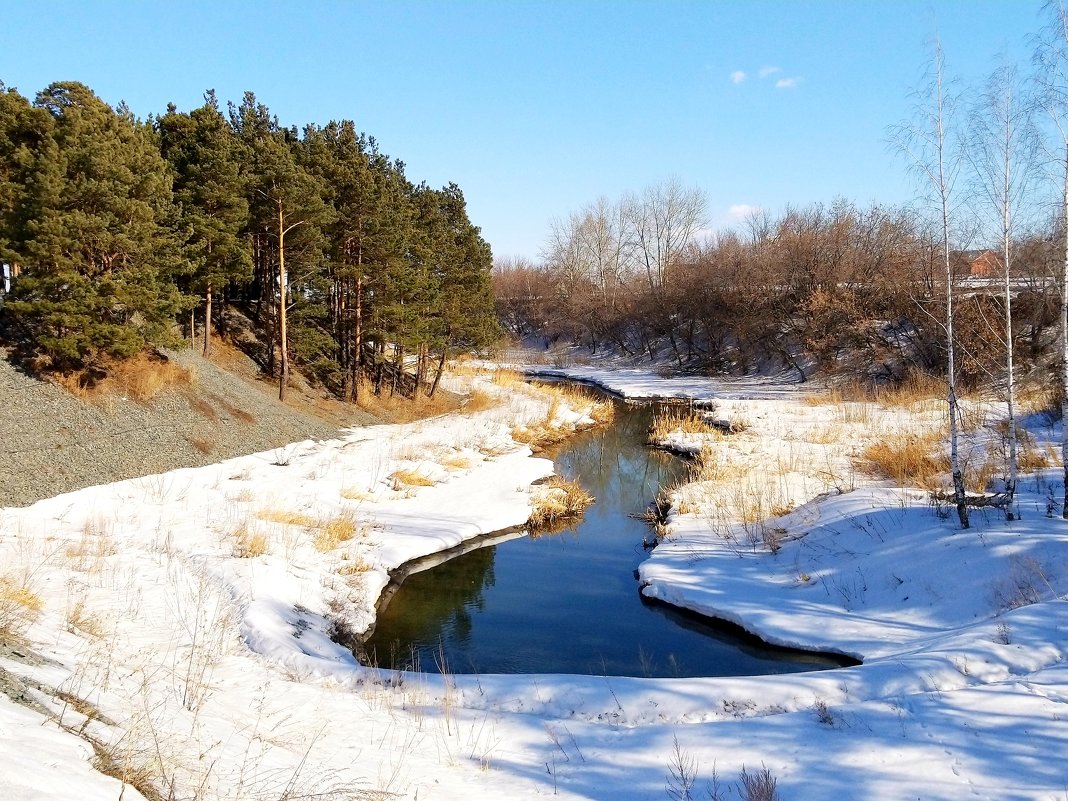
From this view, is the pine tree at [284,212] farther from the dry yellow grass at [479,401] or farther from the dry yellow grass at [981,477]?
the dry yellow grass at [981,477]

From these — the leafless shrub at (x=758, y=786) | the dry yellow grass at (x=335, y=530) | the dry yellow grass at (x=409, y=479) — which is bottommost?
the leafless shrub at (x=758, y=786)

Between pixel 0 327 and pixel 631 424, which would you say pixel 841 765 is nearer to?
pixel 0 327

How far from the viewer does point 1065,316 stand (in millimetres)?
8820

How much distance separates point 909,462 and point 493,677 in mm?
11812

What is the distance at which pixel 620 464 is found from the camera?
21.2 meters

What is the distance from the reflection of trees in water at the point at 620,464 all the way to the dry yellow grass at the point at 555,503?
3.11 feet

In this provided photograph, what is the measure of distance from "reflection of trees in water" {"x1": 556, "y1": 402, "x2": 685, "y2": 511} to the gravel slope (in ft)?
26.0

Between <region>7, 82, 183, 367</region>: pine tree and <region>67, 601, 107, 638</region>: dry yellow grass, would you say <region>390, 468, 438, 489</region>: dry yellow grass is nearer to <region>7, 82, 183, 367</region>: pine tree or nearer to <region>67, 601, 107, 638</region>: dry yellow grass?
<region>7, 82, 183, 367</region>: pine tree

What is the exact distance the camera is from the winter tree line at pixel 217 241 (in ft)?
49.3

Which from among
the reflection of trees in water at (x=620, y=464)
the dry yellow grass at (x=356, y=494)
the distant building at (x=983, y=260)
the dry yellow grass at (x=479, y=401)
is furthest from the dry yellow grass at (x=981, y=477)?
the dry yellow grass at (x=479, y=401)

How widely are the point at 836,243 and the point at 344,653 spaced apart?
3547 centimetres

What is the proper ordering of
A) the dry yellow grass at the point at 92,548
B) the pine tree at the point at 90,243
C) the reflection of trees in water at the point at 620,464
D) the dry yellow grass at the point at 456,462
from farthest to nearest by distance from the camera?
the dry yellow grass at the point at 456,462, the reflection of trees in water at the point at 620,464, the pine tree at the point at 90,243, the dry yellow grass at the point at 92,548

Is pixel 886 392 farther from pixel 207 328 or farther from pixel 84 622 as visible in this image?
pixel 84 622

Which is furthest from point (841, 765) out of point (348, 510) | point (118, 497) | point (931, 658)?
point (118, 497)
